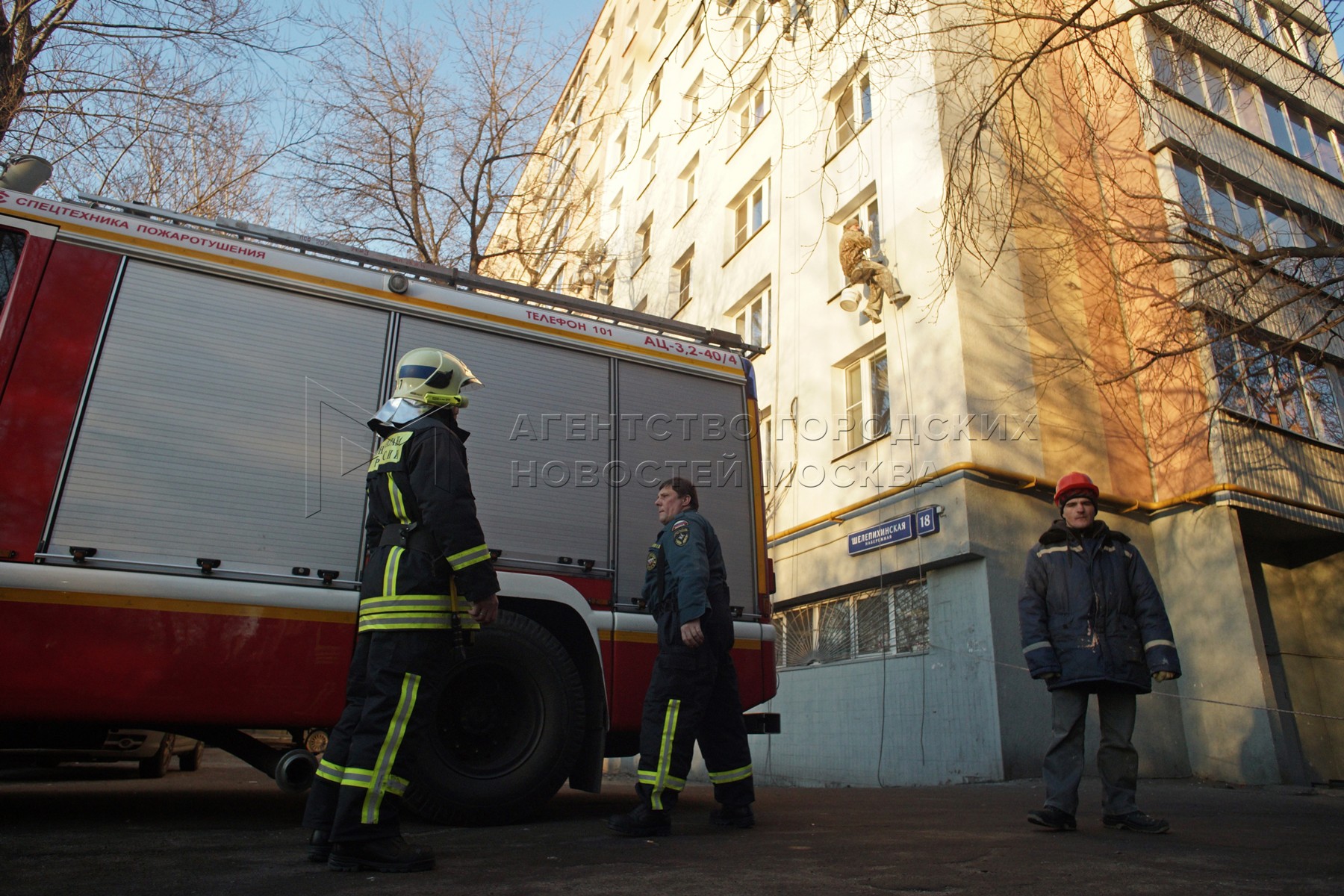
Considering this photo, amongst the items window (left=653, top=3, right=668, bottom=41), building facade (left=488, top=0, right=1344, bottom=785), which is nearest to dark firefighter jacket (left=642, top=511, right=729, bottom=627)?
building facade (left=488, top=0, right=1344, bottom=785)

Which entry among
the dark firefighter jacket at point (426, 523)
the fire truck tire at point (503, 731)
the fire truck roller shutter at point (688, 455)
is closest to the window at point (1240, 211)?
the fire truck roller shutter at point (688, 455)

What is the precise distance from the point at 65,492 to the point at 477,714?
2.05 metres

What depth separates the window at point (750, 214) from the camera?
16.5 metres

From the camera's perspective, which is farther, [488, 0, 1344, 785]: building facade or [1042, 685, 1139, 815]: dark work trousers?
[488, 0, 1344, 785]: building facade

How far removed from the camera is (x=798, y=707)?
1238cm

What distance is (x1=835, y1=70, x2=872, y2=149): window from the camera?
13805mm

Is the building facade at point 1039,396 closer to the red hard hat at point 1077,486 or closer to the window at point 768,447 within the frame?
the window at point 768,447

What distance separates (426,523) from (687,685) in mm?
1578

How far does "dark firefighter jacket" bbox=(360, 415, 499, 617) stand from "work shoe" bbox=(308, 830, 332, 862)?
838mm

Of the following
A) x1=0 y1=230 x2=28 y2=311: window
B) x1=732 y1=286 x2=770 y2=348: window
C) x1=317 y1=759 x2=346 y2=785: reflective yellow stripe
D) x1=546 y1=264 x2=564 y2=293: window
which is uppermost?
x1=546 y1=264 x2=564 y2=293: window

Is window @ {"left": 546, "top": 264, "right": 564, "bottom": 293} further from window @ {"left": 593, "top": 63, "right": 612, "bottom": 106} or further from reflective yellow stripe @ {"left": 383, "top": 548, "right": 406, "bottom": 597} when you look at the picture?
reflective yellow stripe @ {"left": 383, "top": 548, "right": 406, "bottom": 597}

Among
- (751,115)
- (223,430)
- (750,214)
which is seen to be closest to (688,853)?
(223,430)

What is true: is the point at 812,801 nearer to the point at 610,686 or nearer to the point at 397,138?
the point at 610,686

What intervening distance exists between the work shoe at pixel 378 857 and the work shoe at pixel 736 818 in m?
1.79
